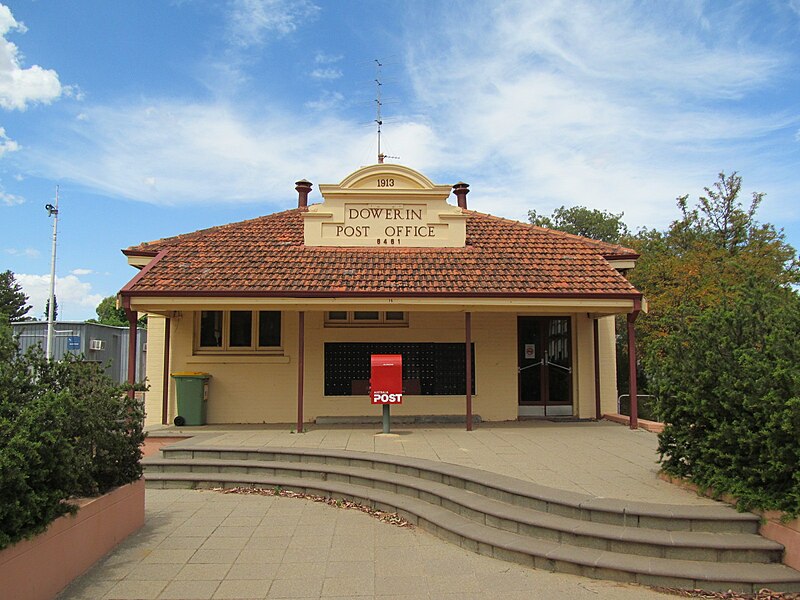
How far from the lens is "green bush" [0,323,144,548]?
163 inches

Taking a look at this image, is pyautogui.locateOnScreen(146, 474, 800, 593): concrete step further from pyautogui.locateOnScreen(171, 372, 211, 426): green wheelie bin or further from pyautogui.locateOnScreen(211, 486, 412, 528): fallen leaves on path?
pyautogui.locateOnScreen(171, 372, 211, 426): green wheelie bin

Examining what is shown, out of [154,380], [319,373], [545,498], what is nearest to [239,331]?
[319,373]

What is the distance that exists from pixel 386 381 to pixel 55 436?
614cm

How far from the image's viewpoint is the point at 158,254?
12484 millimetres

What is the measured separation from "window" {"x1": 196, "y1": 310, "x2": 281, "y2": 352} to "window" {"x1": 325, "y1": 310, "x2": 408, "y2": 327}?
3.92ft

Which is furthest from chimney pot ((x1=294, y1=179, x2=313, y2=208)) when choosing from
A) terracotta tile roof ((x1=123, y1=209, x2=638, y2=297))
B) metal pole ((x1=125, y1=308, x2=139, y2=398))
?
metal pole ((x1=125, y1=308, x2=139, y2=398))

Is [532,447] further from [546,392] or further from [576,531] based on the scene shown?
[546,392]

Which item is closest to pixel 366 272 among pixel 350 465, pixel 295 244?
pixel 295 244

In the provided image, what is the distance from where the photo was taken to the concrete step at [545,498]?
5.25 meters

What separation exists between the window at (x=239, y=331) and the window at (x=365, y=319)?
1.19 meters

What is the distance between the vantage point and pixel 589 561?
4973 millimetres

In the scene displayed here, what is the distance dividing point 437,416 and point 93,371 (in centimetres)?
776

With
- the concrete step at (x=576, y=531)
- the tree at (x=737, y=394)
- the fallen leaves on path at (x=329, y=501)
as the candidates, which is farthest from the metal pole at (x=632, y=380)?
the fallen leaves on path at (x=329, y=501)

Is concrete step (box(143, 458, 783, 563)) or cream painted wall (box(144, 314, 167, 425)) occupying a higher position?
cream painted wall (box(144, 314, 167, 425))
